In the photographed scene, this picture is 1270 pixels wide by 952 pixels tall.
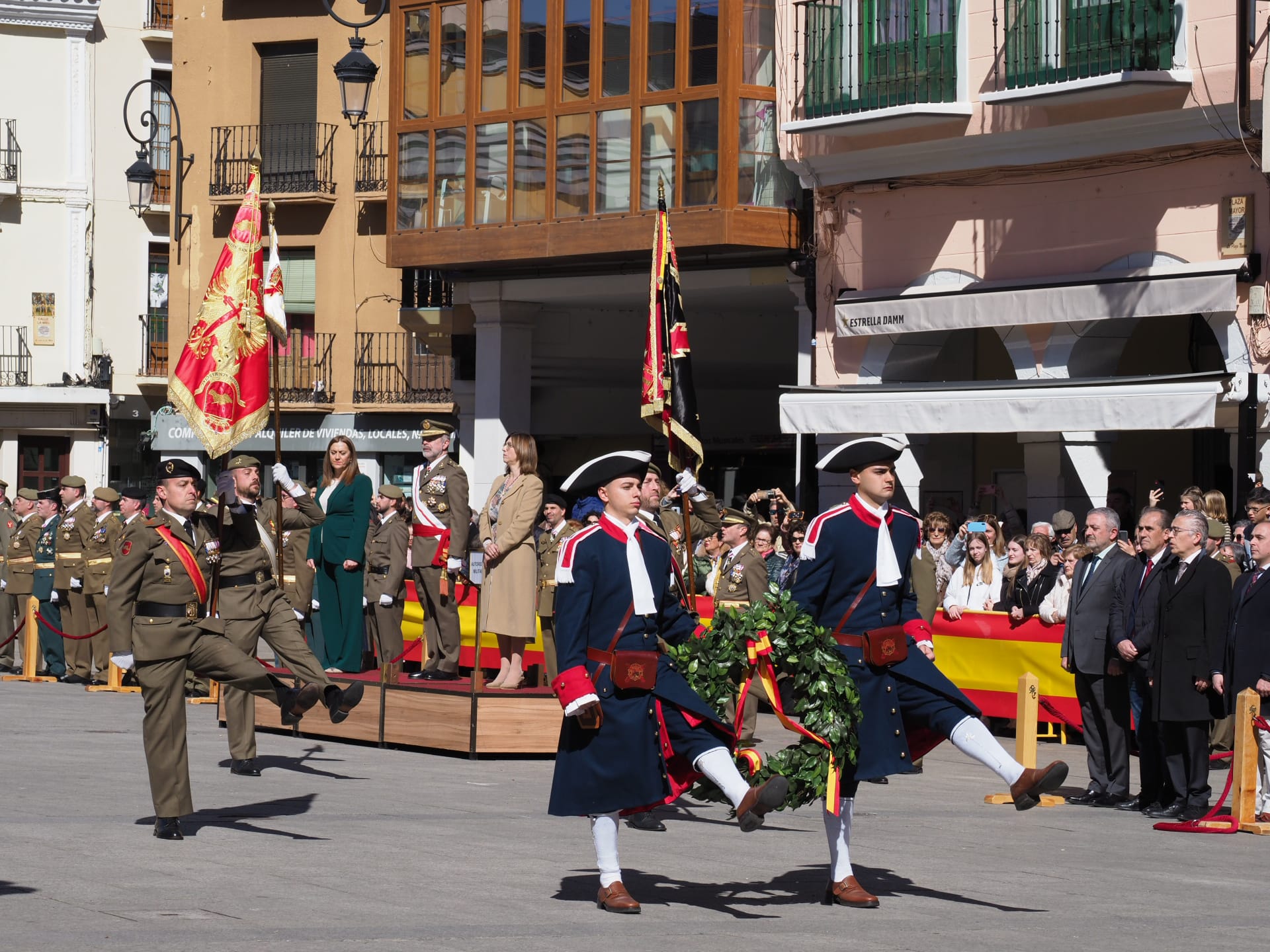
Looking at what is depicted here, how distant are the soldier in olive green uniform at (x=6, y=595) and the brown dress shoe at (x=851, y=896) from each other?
51.6ft

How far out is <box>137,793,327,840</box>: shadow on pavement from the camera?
1101 cm

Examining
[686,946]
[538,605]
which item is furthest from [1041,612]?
[686,946]

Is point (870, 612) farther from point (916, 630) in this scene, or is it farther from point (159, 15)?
A: point (159, 15)

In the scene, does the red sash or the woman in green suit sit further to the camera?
the woman in green suit

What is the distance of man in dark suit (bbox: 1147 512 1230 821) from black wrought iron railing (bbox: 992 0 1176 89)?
8454mm

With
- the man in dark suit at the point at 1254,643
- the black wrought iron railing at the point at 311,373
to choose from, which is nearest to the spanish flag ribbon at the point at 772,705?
the man in dark suit at the point at 1254,643

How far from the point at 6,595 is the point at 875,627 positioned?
16034mm

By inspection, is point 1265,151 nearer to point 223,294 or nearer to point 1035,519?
point 1035,519

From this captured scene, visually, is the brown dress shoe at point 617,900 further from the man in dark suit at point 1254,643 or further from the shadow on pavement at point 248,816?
the man in dark suit at point 1254,643

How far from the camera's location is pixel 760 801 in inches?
330

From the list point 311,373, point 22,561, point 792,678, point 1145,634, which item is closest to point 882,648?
point 792,678

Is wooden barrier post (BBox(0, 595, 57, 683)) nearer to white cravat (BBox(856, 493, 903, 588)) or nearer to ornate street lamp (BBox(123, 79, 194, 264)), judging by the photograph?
ornate street lamp (BBox(123, 79, 194, 264))

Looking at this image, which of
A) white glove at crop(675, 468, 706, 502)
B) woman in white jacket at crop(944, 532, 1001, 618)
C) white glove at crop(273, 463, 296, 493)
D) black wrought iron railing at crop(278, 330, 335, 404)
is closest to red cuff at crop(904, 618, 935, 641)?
white glove at crop(675, 468, 706, 502)

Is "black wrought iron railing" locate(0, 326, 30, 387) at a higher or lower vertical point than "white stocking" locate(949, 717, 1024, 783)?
higher
